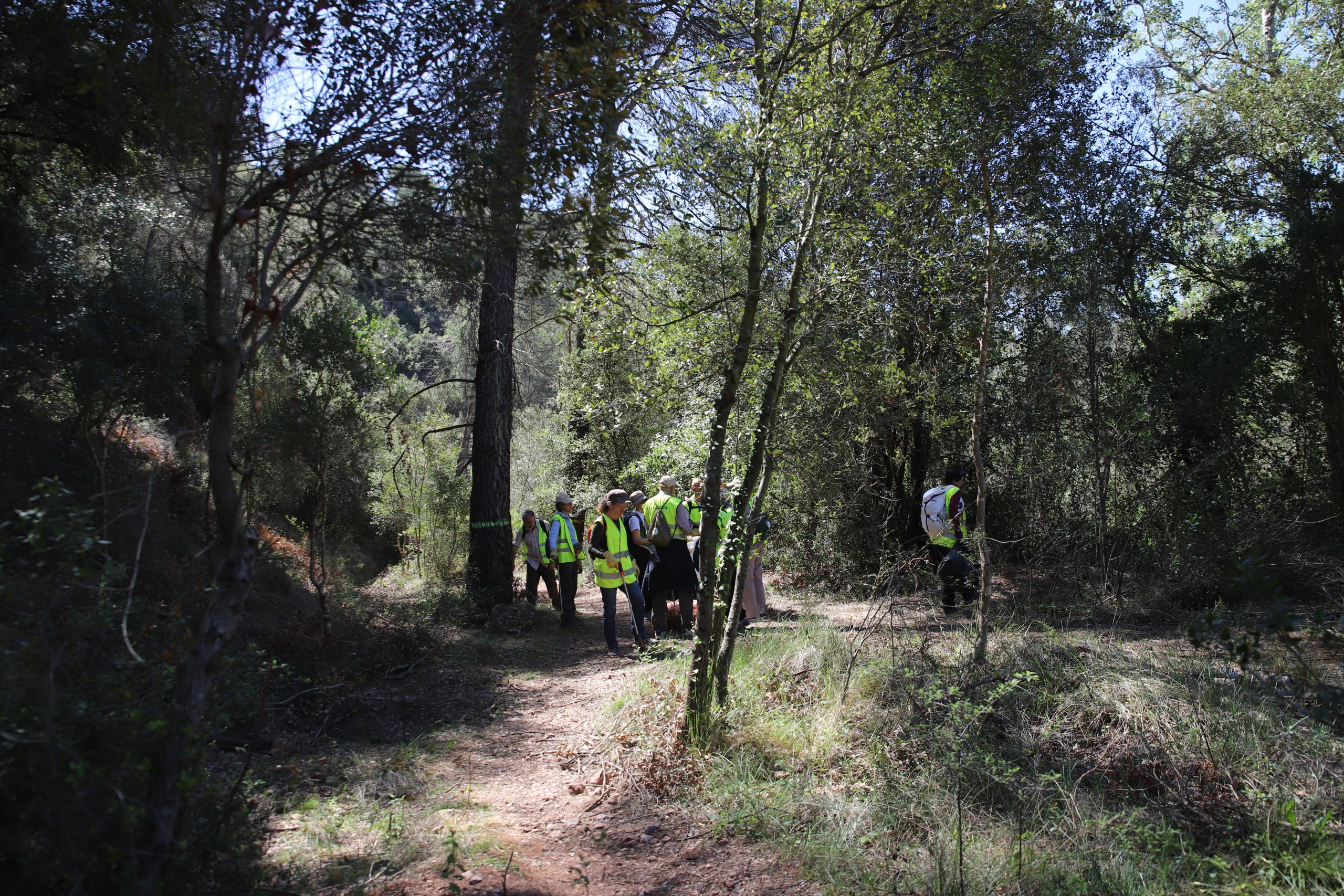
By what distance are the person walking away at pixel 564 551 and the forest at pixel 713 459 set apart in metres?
0.12

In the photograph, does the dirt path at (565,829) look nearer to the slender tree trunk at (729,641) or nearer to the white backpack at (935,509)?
the slender tree trunk at (729,641)

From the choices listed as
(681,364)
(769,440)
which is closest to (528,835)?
(769,440)

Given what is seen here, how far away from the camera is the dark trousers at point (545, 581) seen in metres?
11.6

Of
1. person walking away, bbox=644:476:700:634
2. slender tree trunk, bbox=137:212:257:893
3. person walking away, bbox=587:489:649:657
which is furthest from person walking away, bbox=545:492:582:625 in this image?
slender tree trunk, bbox=137:212:257:893

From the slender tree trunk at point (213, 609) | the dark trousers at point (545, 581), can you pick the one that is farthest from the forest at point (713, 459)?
the dark trousers at point (545, 581)

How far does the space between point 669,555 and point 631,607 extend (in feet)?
2.66

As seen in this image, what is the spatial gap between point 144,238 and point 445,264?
418 inches

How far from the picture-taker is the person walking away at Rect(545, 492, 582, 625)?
1009cm

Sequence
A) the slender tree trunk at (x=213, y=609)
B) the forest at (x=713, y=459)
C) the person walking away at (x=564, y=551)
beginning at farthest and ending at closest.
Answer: the person walking away at (x=564, y=551)
the forest at (x=713, y=459)
the slender tree trunk at (x=213, y=609)

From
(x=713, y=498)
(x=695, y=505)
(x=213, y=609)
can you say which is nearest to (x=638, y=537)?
(x=695, y=505)

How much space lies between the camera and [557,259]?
421 cm

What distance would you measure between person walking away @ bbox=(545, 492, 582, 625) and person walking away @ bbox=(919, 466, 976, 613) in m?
4.33

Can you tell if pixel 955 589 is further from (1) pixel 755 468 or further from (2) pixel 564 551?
(2) pixel 564 551

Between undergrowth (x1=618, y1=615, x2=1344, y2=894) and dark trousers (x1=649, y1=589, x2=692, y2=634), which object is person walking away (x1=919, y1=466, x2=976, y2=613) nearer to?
undergrowth (x1=618, y1=615, x2=1344, y2=894)
